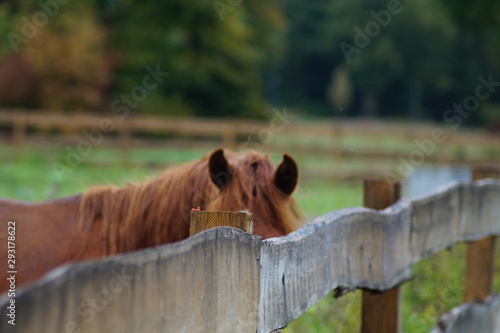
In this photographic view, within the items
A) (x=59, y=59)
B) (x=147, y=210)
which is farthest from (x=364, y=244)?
(x=59, y=59)

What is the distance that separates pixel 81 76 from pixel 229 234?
23833 millimetres

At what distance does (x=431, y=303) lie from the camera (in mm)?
3969

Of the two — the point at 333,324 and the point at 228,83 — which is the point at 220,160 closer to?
the point at 333,324


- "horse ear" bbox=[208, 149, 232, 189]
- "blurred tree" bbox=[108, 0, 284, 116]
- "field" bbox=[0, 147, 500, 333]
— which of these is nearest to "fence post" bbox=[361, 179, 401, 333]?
"field" bbox=[0, 147, 500, 333]

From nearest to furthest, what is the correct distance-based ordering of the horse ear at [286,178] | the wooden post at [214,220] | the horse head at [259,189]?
the wooden post at [214,220] → the horse head at [259,189] → the horse ear at [286,178]

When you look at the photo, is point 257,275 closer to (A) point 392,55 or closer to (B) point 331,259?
(B) point 331,259

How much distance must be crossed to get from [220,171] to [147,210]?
1.50 ft

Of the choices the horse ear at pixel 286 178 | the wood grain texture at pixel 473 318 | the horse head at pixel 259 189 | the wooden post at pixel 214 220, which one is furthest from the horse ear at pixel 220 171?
the wood grain texture at pixel 473 318

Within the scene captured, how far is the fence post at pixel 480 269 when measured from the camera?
333 cm

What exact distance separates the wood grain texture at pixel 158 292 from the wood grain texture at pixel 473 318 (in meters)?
1.48

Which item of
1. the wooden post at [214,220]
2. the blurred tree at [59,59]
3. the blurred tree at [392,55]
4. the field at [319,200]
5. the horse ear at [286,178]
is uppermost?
the blurred tree at [392,55]

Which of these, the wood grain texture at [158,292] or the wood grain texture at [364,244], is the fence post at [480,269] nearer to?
the wood grain texture at [364,244]

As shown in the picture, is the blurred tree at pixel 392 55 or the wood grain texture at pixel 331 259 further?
the blurred tree at pixel 392 55

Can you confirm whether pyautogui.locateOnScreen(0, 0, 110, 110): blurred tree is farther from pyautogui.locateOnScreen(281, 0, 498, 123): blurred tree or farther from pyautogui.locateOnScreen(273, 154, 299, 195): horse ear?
pyautogui.locateOnScreen(281, 0, 498, 123): blurred tree
